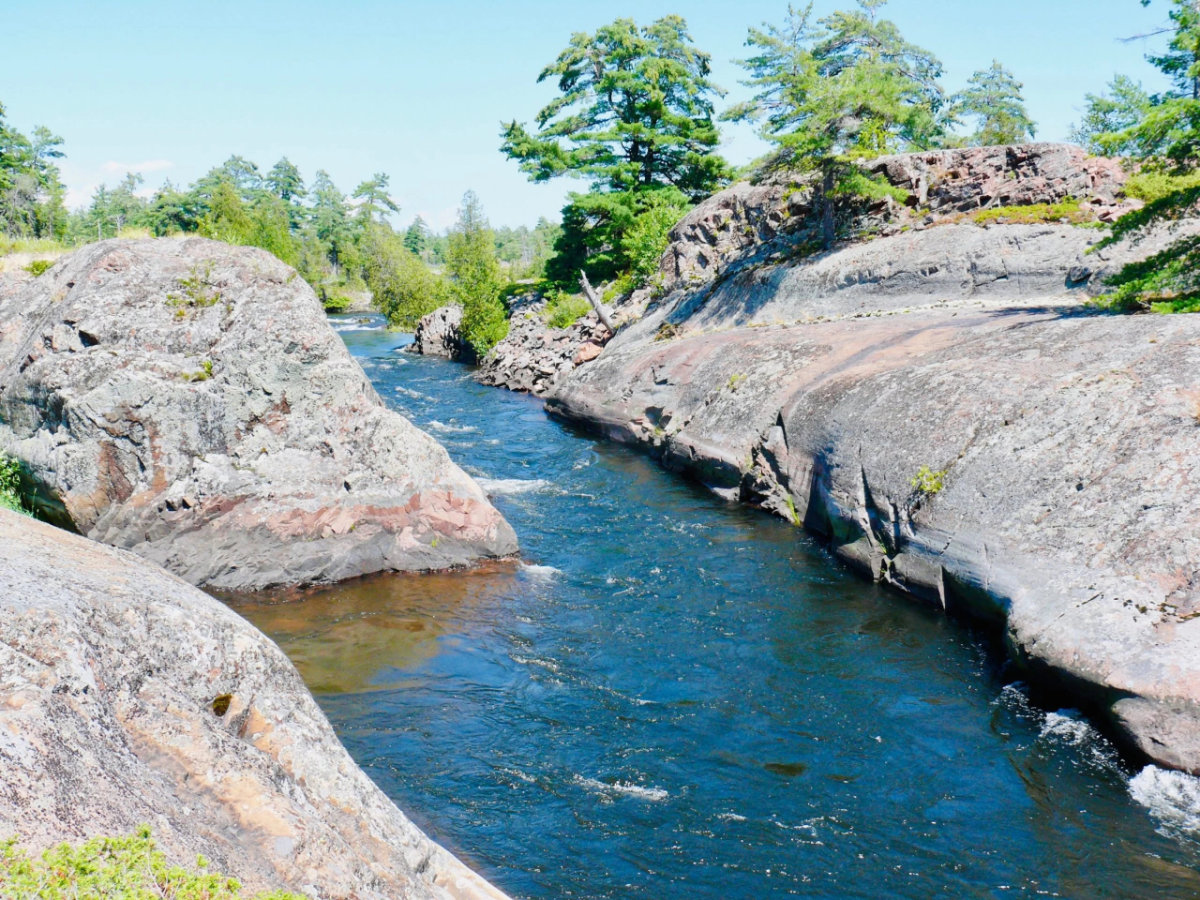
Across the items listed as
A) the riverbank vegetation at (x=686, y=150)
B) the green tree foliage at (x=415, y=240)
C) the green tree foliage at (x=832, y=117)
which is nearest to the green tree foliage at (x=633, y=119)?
the riverbank vegetation at (x=686, y=150)

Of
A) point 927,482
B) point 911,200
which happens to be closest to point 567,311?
point 911,200

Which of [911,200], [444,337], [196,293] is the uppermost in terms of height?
[911,200]

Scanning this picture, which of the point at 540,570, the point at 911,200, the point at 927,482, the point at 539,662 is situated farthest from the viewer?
the point at 911,200

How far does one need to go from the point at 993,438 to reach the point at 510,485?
11570 mm

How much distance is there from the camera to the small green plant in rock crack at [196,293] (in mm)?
14922

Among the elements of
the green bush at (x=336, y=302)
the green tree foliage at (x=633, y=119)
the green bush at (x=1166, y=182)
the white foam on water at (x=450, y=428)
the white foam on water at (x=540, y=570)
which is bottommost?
the white foam on water at (x=540, y=570)

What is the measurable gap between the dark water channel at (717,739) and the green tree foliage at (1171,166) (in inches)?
318

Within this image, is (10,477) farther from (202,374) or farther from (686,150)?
(686,150)

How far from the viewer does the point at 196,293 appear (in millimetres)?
15172

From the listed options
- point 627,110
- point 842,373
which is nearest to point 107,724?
point 842,373

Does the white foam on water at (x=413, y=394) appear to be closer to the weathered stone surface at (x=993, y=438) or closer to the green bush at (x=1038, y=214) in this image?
the weathered stone surface at (x=993, y=438)

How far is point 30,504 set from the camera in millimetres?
14219

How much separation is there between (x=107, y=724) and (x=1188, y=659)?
10.6 meters

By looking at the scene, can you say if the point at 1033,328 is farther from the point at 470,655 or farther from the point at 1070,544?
the point at 470,655
